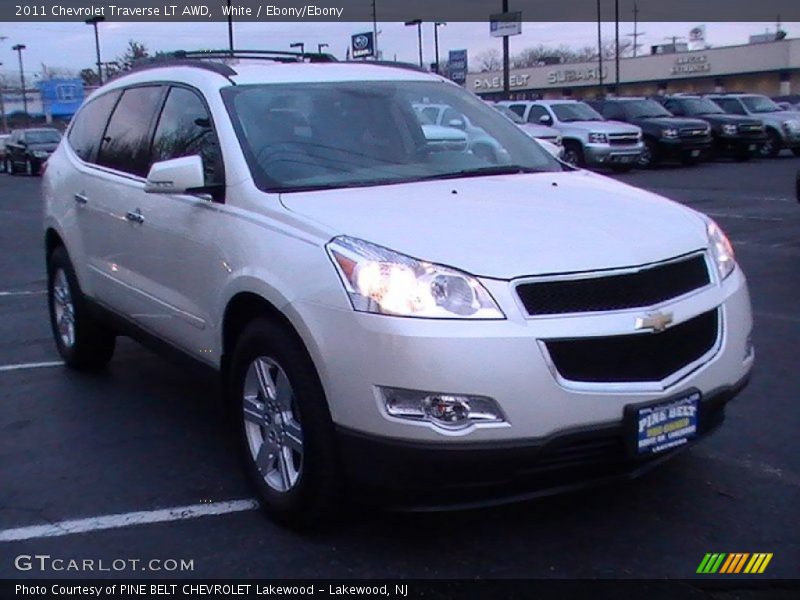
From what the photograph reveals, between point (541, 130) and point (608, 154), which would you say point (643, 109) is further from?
point (541, 130)

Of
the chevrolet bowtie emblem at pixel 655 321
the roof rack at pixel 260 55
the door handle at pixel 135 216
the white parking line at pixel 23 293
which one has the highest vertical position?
the roof rack at pixel 260 55

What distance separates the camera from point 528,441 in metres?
3.45

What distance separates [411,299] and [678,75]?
230 ft

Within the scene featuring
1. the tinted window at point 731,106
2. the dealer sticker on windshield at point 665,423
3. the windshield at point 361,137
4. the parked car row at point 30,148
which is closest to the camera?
the dealer sticker on windshield at point 665,423

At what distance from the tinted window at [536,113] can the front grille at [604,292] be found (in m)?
22.2

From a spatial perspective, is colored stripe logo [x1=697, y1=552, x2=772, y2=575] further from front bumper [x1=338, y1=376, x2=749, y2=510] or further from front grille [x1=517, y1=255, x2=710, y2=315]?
front grille [x1=517, y1=255, x2=710, y2=315]

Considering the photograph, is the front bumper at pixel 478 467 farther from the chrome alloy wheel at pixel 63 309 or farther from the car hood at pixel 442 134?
the chrome alloy wheel at pixel 63 309

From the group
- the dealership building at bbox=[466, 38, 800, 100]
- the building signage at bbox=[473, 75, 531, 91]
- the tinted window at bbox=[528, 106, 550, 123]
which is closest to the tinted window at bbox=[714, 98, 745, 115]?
the tinted window at bbox=[528, 106, 550, 123]

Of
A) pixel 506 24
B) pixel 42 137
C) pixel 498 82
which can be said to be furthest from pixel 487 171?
pixel 498 82

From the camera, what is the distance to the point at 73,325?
21.8ft

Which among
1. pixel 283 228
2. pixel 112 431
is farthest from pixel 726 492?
pixel 112 431

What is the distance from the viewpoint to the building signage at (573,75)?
7217 cm

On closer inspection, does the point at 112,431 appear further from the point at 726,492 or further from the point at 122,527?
the point at 726,492

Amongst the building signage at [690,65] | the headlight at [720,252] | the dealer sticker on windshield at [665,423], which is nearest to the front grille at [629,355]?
the dealer sticker on windshield at [665,423]
